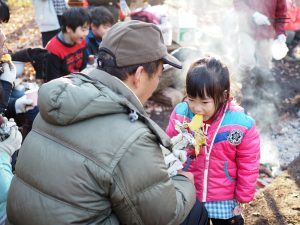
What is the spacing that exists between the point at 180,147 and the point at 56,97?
1062 mm

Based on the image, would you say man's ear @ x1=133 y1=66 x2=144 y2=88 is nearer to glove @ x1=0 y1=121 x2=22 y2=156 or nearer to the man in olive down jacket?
the man in olive down jacket

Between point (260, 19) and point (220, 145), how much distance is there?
4543 millimetres

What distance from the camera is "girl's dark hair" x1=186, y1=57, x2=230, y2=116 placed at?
8.61ft

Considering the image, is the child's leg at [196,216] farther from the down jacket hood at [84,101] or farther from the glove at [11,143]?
the glove at [11,143]

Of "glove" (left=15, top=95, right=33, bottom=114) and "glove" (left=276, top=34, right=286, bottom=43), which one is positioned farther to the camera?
"glove" (left=276, top=34, right=286, bottom=43)

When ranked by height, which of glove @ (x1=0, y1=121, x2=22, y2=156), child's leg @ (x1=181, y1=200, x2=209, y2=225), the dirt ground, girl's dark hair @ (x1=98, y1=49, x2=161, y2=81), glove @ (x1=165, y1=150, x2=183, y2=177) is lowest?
the dirt ground

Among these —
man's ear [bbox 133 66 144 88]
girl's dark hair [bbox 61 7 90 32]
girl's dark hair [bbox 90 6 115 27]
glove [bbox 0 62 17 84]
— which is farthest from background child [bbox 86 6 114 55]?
man's ear [bbox 133 66 144 88]

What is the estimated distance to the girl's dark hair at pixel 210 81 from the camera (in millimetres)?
2623

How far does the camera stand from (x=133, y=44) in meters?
2.09

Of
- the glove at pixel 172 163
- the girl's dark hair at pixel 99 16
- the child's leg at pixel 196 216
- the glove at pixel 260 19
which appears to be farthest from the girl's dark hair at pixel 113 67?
the glove at pixel 260 19

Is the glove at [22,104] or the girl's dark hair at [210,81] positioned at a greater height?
the girl's dark hair at [210,81]

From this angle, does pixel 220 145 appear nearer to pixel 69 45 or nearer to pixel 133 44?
pixel 133 44

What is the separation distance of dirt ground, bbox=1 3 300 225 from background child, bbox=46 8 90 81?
1594mm

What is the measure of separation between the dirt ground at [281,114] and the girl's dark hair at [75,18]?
194 centimetres
